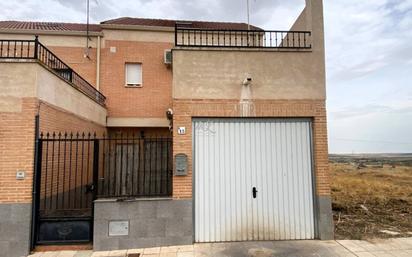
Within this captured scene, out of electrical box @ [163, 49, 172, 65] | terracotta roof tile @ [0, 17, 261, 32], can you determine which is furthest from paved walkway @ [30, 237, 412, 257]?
terracotta roof tile @ [0, 17, 261, 32]

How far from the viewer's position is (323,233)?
607 centimetres

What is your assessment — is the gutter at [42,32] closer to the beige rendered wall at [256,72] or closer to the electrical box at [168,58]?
the electrical box at [168,58]

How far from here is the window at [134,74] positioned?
12.7 metres

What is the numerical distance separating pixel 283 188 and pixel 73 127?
5.77 m

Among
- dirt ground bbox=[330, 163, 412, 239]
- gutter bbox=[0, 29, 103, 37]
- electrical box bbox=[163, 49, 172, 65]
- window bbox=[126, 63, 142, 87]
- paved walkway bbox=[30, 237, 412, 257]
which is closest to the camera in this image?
paved walkway bbox=[30, 237, 412, 257]

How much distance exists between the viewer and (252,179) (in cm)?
620

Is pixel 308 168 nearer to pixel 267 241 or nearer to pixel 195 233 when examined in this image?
pixel 267 241

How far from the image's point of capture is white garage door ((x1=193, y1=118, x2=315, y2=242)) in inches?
238

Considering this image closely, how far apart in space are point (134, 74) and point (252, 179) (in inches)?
341

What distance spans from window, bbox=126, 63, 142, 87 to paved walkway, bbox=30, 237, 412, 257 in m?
8.54

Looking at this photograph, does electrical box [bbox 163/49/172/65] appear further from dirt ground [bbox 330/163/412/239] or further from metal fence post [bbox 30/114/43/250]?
dirt ground [bbox 330/163/412/239]

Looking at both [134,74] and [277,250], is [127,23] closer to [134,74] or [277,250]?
[134,74]

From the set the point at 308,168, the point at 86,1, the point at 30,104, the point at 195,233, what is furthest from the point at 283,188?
the point at 86,1

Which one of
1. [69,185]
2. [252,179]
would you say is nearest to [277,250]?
[252,179]
